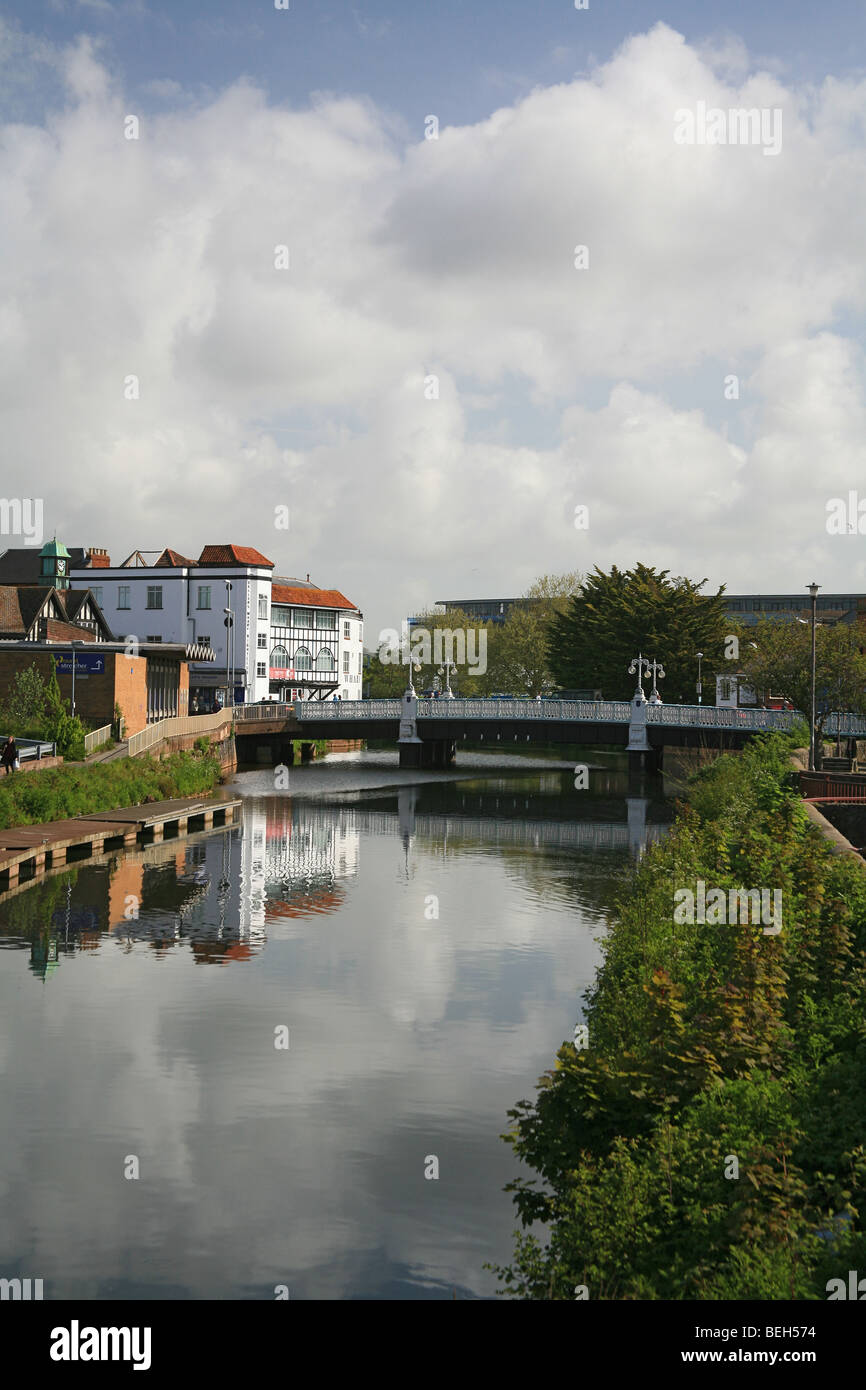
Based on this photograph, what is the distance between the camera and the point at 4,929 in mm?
28078

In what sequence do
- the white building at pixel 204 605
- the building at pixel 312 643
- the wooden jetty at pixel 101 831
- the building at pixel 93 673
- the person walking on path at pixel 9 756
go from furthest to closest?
the building at pixel 312 643, the white building at pixel 204 605, the building at pixel 93 673, the person walking on path at pixel 9 756, the wooden jetty at pixel 101 831

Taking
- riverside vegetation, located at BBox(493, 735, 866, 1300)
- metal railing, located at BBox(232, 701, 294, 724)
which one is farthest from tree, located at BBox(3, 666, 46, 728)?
riverside vegetation, located at BBox(493, 735, 866, 1300)

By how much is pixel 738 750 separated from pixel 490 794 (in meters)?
13.3

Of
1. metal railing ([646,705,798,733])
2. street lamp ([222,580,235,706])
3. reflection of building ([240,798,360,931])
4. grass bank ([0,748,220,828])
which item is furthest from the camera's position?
street lamp ([222,580,235,706])

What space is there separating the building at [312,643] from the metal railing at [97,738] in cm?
5220

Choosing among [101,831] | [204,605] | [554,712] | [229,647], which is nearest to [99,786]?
[101,831]

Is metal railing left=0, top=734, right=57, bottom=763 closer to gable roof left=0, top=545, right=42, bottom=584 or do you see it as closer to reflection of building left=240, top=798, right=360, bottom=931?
reflection of building left=240, top=798, right=360, bottom=931

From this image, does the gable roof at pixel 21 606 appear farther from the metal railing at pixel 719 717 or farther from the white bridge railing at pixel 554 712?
the metal railing at pixel 719 717

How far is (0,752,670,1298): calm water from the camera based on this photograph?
13.3 metres

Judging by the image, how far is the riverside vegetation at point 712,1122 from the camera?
10258 mm

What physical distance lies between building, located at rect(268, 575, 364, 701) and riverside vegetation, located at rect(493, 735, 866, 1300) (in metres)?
90.0

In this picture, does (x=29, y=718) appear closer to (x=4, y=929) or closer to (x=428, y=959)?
(x=4, y=929)

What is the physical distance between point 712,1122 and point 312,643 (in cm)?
10240

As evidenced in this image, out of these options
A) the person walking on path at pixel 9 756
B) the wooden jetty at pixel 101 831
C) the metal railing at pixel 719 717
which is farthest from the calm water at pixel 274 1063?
the metal railing at pixel 719 717
